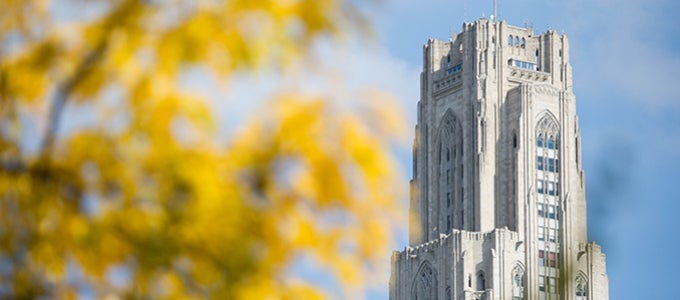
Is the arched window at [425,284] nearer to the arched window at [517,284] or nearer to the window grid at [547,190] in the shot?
the arched window at [517,284]

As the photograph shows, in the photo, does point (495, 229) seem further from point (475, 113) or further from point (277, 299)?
point (277, 299)

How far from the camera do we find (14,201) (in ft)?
30.3

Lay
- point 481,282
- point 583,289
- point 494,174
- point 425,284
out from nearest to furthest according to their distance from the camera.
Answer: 1. point 481,282
2. point 583,289
3. point 425,284
4. point 494,174

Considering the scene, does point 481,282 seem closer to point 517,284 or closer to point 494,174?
point 517,284

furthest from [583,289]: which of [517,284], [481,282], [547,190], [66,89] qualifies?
[66,89]

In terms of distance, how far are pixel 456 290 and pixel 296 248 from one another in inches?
4270

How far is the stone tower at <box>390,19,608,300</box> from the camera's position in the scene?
118312 mm

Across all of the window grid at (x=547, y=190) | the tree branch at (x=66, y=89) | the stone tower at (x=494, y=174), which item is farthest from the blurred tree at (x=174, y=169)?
the window grid at (x=547, y=190)

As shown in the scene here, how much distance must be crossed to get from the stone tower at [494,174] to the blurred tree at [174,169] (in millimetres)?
107488

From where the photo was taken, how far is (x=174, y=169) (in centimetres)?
902

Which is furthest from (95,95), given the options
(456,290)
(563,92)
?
(563,92)

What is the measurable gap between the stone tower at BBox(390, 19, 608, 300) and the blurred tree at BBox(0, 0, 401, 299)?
353 feet

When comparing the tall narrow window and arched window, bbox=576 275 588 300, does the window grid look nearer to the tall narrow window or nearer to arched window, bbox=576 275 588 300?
the tall narrow window

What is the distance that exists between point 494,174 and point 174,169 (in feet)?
374
